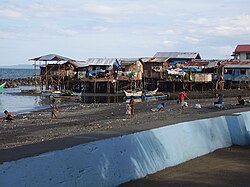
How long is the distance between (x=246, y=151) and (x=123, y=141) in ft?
15.0

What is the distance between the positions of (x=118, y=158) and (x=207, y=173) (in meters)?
1.91

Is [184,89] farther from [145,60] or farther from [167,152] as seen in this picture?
[167,152]

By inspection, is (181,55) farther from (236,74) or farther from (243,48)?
(236,74)

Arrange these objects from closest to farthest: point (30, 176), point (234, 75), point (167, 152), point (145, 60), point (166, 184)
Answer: point (30, 176)
point (166, 184)
point (167, 152)
point (234, 75)
point (145, 60)

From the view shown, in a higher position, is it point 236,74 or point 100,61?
point 100,61

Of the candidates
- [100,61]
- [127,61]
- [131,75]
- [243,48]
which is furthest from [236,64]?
[100,61]

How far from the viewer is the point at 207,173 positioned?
26.8ft

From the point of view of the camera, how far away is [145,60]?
66625mm

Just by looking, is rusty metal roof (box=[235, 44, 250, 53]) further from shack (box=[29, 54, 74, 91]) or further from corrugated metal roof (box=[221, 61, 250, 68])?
shack (box=[29, 54, 74, 91])

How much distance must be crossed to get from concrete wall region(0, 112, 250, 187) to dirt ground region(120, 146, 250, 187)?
19cm

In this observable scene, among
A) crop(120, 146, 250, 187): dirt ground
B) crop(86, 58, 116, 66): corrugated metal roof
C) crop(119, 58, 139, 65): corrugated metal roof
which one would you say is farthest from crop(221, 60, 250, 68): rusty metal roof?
crop(120, 146, 250, 187): dirt ground

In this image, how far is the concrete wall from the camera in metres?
5.52

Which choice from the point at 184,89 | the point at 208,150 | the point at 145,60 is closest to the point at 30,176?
the point at 208,150

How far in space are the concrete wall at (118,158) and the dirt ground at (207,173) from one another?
19 cm
